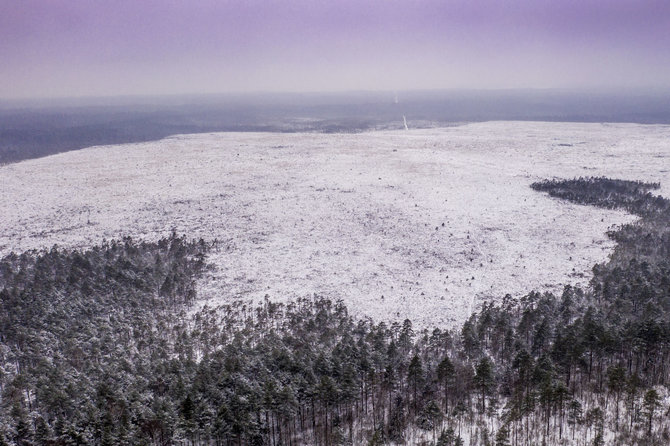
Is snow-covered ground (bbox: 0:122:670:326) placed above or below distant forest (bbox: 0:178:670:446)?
above

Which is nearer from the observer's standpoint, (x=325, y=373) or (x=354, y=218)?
(x=325, y=373)

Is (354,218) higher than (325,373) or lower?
higher

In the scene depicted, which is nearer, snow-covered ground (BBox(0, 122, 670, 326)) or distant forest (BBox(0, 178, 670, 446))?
distant forest (BBox(0, 178, 670, 446))

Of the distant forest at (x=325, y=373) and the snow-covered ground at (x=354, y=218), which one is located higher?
the snow-covered ground at (x=354, y=218)

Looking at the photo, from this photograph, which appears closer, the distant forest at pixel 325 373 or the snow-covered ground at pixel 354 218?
the distant forest at pixel 325 373
